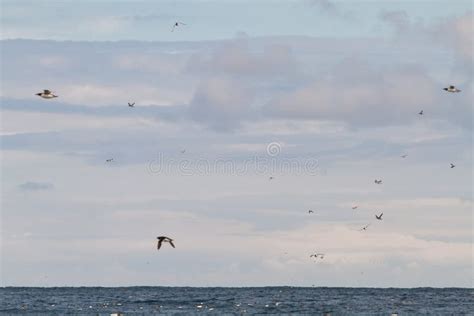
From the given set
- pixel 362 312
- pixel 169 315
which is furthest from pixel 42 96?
pixel 362 312

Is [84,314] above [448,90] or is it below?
below

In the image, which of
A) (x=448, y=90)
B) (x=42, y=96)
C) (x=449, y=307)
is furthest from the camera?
(x=449, y=307)

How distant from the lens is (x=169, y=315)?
110938 mm

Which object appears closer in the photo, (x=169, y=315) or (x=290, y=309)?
(x=169, y=315)

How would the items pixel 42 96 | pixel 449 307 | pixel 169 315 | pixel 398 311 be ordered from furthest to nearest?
pixel 449 307, pixel 398 311, pixel 169 315, pixel 42 96

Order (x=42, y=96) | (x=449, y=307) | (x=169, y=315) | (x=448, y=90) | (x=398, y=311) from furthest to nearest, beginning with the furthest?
(x=449, y=307) < (x=398, y=311) < (x=169, y=315) < (x=448, y=90) < (x=42, y=96)

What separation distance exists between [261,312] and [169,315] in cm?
1062

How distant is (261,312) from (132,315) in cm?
1375

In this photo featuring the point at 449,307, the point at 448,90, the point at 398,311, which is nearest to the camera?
the point at 448,90

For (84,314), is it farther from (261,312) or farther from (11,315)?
(261,312)

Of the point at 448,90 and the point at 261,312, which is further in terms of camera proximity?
the point at 261,312

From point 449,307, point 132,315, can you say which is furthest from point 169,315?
point 449,307

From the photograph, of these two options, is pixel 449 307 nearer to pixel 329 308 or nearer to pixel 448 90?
pixel 329 308

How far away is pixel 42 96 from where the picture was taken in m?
67.6
